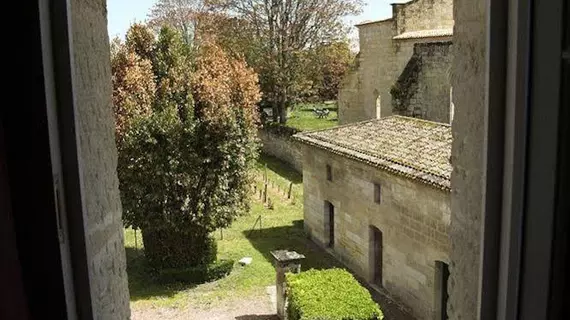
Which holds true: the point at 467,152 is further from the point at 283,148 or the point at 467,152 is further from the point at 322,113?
the point at 322,113

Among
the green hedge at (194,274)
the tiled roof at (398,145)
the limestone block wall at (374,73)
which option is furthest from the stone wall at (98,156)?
the limestone block wall at (374,73)

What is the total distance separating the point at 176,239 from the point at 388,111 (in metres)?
10.1

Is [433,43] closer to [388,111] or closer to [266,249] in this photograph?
[388,111]

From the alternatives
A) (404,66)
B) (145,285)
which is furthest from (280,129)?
(145,285)

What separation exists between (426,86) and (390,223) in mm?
6515

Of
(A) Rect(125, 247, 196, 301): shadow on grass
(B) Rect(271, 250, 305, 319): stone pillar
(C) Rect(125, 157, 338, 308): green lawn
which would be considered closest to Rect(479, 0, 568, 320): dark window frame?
(B) Rect(271, 250, 305, 319): stone pillar

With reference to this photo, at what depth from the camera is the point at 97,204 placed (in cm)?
219

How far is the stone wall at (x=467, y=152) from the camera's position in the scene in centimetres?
204

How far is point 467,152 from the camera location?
7.06 feet

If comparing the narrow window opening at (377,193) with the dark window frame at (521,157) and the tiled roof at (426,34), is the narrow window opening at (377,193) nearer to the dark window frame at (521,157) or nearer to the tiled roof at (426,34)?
the tiled roof at (426,34)

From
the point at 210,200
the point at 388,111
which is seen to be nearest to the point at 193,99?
the point at 210,200

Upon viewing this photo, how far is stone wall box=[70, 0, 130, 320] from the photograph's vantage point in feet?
6.63

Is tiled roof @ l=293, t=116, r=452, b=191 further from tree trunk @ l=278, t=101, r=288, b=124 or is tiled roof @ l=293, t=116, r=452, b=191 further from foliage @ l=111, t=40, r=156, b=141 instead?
tree trunk @ l=278, t=101, r=288, b=124

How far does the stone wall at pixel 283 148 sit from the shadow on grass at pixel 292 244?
19.8 ft
